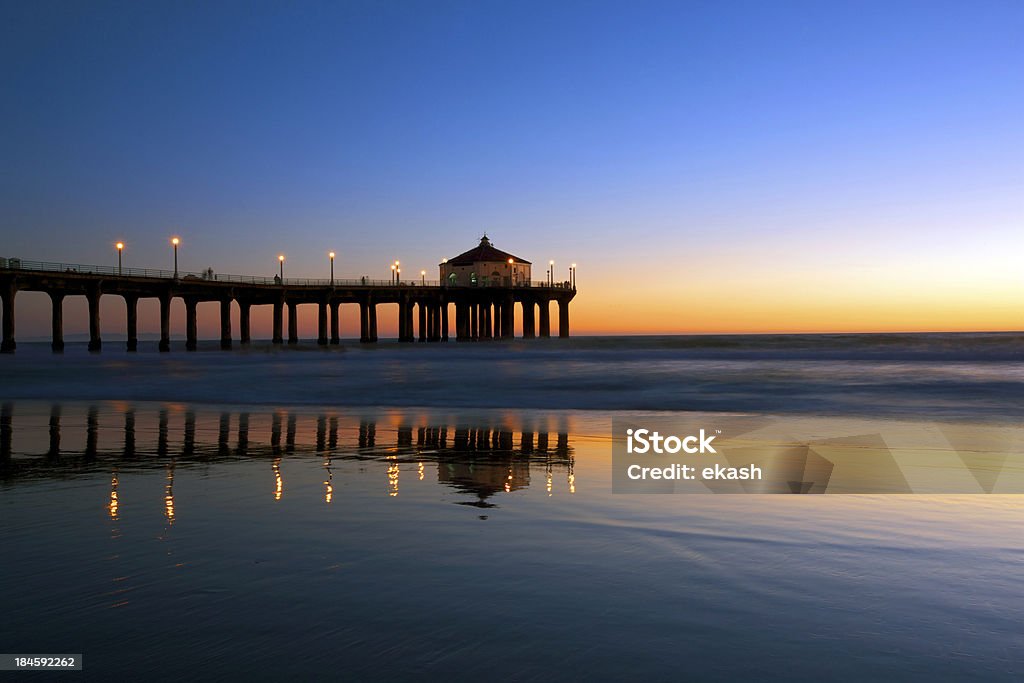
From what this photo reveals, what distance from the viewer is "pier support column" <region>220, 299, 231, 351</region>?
305 ft

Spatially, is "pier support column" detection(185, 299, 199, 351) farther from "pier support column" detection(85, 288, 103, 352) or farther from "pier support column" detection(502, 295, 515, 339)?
"pier support column" detection(502, 295, 515, 339)

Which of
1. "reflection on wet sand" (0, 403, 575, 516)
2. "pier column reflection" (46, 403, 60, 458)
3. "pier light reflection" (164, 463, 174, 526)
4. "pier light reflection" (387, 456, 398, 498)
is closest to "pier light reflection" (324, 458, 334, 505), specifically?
"reflection on wet sand" (0, 403, 575, 516)

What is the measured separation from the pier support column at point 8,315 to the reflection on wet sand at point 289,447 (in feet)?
161

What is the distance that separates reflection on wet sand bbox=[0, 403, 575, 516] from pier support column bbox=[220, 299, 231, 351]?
7443 cm

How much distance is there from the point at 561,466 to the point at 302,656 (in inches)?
297

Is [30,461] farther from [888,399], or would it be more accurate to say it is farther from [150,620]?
[888,399]

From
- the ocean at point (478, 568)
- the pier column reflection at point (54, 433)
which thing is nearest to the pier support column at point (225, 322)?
the pier column reflection at point (54, 433)

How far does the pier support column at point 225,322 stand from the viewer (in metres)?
93.1

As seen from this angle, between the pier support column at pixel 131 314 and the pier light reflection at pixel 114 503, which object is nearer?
the pier light reflection at pixel 114 503

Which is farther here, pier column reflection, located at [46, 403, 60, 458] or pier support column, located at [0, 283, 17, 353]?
pier support column, located at [0, 283, 17, 353]

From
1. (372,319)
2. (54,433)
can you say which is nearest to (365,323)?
(372,319)

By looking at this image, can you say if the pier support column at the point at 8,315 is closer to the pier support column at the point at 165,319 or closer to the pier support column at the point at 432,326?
the pier support column at the point at 165,319

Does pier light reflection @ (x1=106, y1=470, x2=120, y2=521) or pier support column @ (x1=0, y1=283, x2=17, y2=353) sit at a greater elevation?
pier support column @ (x1=0, y1=283, x2=17, y2=353)

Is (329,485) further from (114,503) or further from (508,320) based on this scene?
(508,320)
